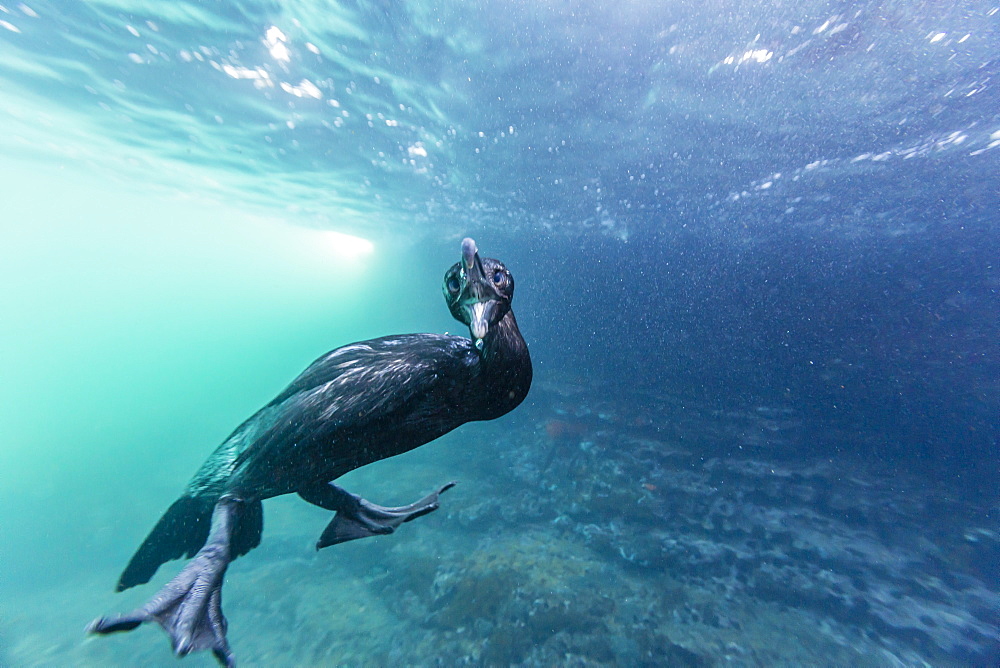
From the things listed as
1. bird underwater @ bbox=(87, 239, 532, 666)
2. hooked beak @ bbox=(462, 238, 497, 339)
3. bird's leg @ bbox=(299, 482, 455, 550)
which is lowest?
bird's leg @ bbox=(299, 482, 455, 550)

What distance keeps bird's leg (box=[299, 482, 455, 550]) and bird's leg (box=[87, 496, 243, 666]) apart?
74cm

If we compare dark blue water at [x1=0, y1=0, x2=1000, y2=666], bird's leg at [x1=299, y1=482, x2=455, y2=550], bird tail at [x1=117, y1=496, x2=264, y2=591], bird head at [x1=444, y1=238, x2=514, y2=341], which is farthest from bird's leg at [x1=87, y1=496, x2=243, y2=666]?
dark blue water at [x1=0, y1=0, x2=1000, y2=666]

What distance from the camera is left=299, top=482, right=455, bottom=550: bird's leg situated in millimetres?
3195

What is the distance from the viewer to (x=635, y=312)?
779 inches

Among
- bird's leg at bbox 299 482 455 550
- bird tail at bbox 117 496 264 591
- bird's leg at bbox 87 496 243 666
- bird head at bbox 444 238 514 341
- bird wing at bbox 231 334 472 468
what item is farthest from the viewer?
bird's leg at bbox 299 482 455 550

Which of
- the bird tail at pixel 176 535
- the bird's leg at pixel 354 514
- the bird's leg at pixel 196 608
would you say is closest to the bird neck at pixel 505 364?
the bird's leg at pixel 354 514

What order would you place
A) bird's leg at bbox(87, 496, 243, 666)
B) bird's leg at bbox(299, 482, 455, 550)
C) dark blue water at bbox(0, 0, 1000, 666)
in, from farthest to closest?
dark blue water at bbox(0, 0, 1000, 666) < bird's leg at bbox(299, 482, 455, 550) < bird's leg at bbox(87, 496, 243, 666)

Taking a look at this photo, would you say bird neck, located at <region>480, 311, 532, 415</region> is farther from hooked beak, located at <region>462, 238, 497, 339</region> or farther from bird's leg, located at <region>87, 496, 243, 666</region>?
bird's leg, located at <region>87, 496, 243, 666</region>

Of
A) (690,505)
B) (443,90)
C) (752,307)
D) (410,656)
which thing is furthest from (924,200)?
(410,656)

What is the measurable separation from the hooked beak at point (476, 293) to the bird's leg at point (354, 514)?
179 centimetres

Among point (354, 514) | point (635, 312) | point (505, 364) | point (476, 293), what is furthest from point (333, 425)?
point (635, 312)

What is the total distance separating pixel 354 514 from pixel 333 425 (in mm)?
1459

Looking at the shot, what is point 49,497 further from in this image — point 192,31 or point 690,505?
point 690,505

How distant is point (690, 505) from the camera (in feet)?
35.4
